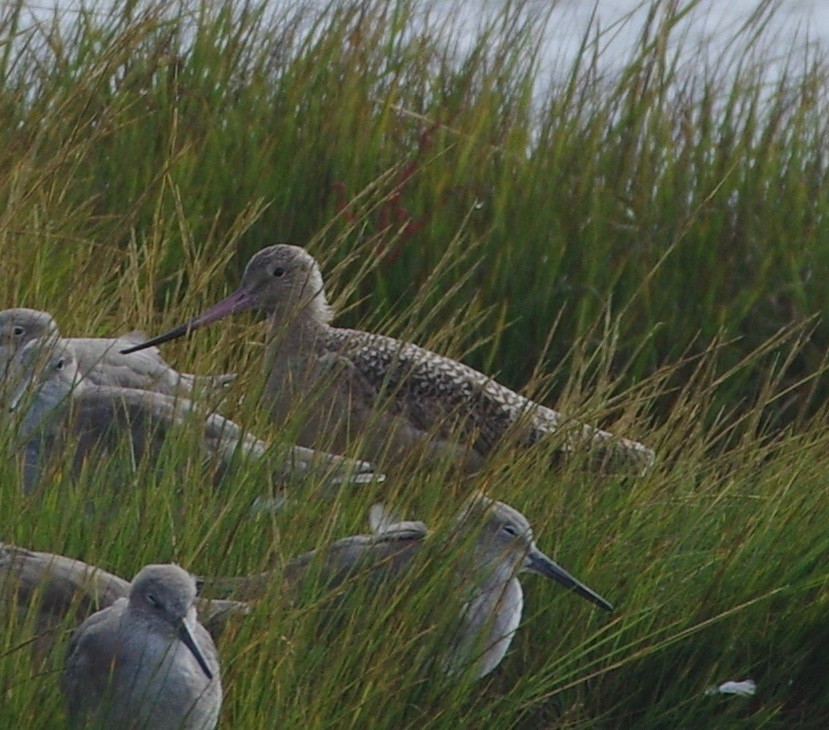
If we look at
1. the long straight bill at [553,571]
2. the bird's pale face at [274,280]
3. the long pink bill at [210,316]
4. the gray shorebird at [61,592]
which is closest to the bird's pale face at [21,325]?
the long pink bill at [210,316]

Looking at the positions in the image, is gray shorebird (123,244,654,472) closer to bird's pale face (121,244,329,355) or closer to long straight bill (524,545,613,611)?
bird's pale face (121,244,329,355)

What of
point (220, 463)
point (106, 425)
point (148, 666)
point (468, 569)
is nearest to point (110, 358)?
point (106, 425)

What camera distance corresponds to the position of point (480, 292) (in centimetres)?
649

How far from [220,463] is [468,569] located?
99cm

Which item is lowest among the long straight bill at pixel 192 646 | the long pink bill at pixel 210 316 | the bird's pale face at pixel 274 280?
the long straight bill at pixel 192 646

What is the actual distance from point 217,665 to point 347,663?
284mm

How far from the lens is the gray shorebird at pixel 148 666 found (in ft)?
10.5

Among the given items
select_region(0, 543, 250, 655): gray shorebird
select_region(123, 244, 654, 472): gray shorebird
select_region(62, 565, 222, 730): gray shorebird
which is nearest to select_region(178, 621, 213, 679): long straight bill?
select_region(62, 565, 222, 730): gray shorebird

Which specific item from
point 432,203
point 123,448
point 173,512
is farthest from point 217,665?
point 432,203

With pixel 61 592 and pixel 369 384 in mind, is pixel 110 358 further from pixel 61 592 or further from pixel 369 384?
pixel 61 592

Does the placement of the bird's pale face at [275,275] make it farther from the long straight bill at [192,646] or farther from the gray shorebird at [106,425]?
the long straight bill at [192,646]

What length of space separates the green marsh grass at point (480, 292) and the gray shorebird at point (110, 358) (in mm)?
129

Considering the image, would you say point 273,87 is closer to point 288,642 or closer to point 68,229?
point 68,229

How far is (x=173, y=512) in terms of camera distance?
13.2ft
